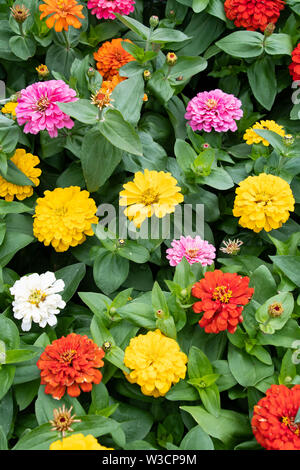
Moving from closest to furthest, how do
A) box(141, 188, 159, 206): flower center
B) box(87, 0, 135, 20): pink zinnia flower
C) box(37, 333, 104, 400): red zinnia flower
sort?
box(37, 333, 104, 400): red zinnia flower → box(141, 188, 159, 206): flower center → box(87, 0, 135, 20): pink zinnia flower

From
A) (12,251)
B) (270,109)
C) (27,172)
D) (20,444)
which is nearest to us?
(20,444)

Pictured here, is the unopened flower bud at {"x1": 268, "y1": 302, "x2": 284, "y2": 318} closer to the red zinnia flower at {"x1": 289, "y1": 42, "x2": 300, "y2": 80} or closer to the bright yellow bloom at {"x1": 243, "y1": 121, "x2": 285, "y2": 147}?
the bright yellow bloom at {"x1": 243, "y1": 121, "x2": 285, "y2": 147}

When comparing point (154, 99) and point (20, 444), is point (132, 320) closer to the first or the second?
point (20, 444)

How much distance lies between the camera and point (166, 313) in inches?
45.3

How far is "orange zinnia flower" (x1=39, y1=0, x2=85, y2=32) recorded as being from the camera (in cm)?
142

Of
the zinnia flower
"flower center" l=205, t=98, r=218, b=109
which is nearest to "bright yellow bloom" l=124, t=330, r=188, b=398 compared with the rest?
"flower center" l=205, t=98, r=218, b=109

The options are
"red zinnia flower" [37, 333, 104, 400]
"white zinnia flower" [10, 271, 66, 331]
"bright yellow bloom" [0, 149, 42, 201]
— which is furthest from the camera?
"bright yellow bloom" [0, 149, 42, 201]

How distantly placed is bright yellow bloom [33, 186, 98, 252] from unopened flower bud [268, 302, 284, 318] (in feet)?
1.62

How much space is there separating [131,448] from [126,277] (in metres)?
0.43

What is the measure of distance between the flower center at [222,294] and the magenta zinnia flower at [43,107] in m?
0.60

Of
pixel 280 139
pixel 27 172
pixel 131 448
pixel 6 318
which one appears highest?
pixel 280 139

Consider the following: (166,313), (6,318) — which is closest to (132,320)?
(166,313)

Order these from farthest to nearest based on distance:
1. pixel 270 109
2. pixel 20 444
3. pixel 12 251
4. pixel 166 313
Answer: pixel 270 109
pixel 12 251
pixel 166 313
pixel 20 444

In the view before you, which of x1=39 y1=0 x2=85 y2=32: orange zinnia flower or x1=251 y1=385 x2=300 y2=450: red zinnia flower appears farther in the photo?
x1=39 y1=0 x2=85 y2=32: orange zinnia flower
